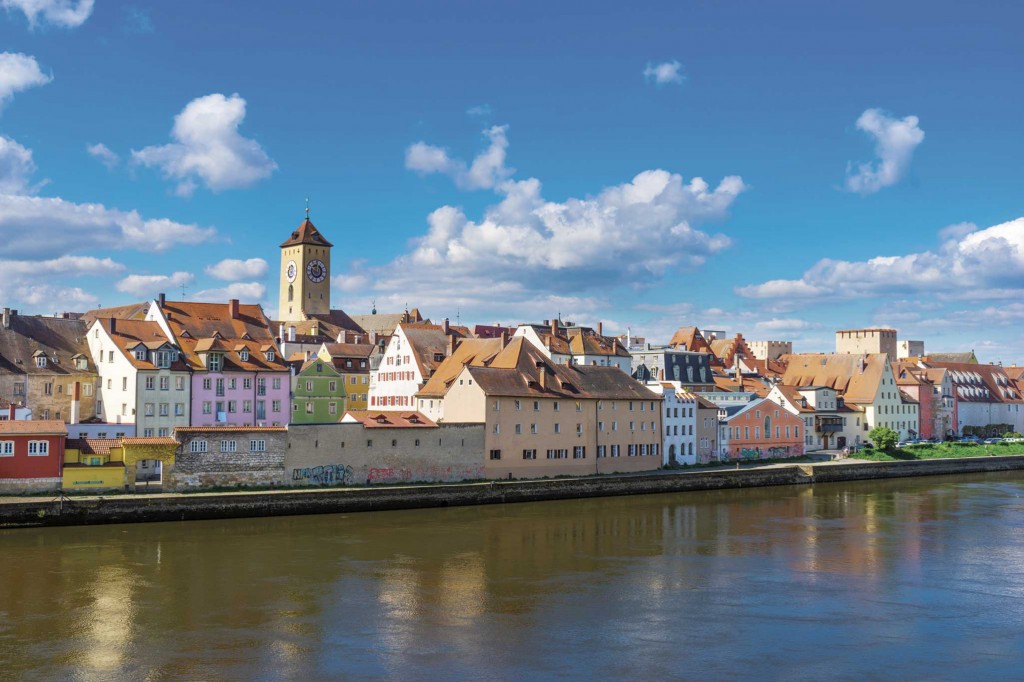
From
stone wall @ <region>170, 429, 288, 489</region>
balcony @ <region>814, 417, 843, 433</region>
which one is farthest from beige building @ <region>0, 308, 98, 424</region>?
balcony @ <region>814, 417, 843, 433</region>

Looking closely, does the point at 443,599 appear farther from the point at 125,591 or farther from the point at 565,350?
the point at 565,350

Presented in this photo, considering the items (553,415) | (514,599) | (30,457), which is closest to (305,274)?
(553,415)

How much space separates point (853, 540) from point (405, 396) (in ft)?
108

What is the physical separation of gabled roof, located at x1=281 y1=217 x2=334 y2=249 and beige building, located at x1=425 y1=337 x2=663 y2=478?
201ft

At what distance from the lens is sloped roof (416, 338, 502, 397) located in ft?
197

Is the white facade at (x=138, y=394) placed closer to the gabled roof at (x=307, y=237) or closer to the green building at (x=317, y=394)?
the green building at (x=317, y=394)

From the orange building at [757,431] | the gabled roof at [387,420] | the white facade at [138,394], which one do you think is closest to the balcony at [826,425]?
the orange building at [757,431]

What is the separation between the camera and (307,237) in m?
117

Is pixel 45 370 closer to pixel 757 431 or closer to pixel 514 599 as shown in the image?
pixel 514 599

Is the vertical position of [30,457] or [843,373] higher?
[843,373]

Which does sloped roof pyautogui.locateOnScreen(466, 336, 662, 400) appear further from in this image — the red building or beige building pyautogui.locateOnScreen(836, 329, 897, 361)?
beige building pyautogui.locateOnScreen(836, 329, 897, 361)

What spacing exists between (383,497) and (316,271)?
241 ft

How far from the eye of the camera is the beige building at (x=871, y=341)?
4259 inches

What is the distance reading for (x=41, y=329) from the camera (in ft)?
185
